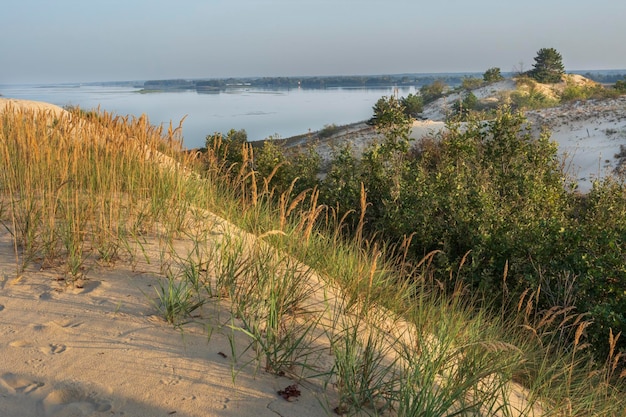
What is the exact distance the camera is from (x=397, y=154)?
10109 mm

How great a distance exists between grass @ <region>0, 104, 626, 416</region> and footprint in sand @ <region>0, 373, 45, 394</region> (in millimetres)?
839

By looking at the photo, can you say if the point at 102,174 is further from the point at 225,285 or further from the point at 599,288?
the point at 599,288

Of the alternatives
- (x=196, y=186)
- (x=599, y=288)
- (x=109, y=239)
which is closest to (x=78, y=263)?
(x=109, y=239)

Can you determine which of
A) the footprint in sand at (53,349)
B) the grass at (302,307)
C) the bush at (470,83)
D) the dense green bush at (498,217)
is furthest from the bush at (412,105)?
the footprint in sand at (53,349)

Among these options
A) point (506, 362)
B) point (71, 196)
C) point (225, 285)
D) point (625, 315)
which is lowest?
point (625, 315)

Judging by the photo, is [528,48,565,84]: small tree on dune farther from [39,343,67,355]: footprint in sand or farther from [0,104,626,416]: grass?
[39,343,67,355]: footprint in sand

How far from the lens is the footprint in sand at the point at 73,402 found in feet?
8.08

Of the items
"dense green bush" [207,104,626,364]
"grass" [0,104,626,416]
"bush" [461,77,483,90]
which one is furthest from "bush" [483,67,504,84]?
"grass" [0,104,626,416]

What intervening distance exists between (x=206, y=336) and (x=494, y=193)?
241 inches

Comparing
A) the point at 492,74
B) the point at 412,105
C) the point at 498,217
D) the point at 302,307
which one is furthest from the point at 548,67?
the point at 302,307

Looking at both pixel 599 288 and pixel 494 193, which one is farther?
pixel 494 193

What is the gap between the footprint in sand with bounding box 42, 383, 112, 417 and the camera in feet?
8.08

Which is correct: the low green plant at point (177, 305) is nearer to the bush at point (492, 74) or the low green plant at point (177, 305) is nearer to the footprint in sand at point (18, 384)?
the footprint in sand at point (18, 384)

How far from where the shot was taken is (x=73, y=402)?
255cm
